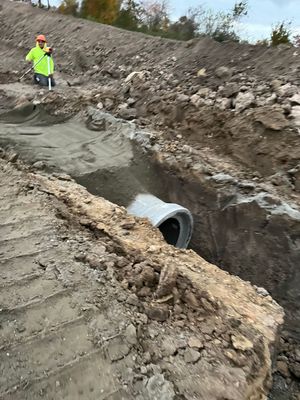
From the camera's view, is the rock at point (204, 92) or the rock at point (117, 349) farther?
the rock at point (204, 92)

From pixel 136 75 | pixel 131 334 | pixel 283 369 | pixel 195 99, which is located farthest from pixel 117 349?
pixel 136 75

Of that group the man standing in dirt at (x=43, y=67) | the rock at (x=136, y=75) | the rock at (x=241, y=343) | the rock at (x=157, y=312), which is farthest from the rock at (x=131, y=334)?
the man standing in dirt at (x=43, y=67)

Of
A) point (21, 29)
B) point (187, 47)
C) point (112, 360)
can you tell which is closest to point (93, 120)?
point (187, 47)

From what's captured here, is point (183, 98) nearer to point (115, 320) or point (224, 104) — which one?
point (224, 104)

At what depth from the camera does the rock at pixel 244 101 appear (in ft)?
21.7

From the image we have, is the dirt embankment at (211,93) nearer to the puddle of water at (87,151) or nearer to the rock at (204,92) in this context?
the rock at (204,92)

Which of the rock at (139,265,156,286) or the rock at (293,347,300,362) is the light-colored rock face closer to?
the rock at (139,265,156,286)

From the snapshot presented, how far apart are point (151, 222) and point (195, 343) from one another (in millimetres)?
2350

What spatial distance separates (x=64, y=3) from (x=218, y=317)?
14.5m

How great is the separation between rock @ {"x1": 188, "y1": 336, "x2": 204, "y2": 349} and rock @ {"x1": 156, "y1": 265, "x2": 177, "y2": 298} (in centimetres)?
43

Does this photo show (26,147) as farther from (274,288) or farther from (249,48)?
(249,48)

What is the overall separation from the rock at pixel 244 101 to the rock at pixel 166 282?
13.1 feet

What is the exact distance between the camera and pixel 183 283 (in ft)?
11.2

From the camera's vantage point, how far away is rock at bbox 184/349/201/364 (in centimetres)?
288
